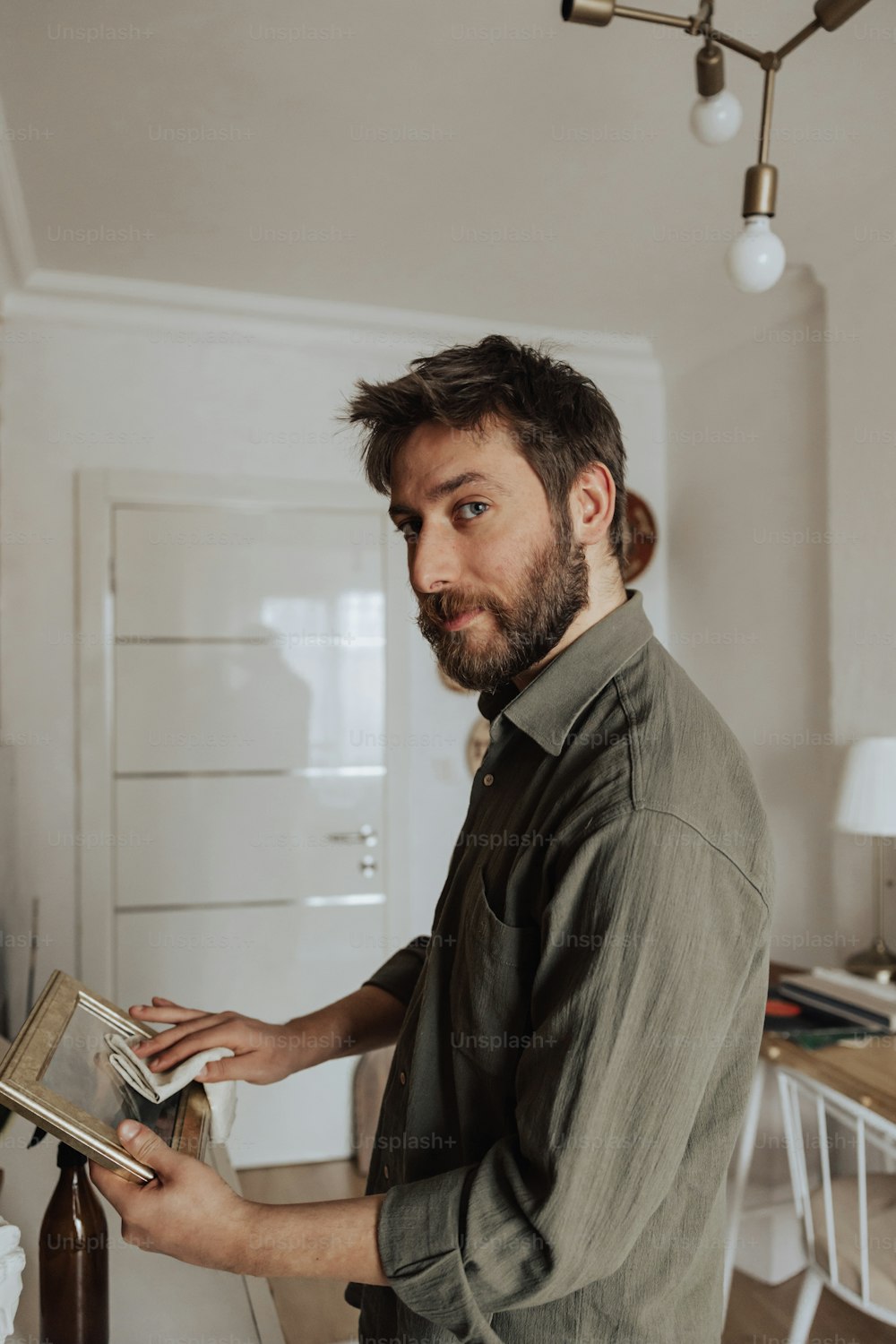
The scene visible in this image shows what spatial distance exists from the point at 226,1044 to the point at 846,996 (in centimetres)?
176

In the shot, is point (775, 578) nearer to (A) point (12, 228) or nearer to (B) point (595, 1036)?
(A) point (12, 228)

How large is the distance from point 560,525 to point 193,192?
81.9 inches

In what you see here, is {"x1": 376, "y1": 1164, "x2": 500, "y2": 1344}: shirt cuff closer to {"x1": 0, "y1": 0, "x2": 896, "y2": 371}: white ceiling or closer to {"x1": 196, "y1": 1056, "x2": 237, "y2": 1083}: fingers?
{"x1": 196, "y1": 1056, "x2": 237, "y2": 1083}: fingers

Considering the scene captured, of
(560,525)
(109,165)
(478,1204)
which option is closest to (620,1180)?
(478,1204)

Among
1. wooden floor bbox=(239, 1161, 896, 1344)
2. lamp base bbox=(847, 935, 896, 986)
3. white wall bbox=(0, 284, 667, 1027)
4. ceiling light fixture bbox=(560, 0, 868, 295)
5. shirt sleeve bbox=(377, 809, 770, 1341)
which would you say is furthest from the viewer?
white wall bbox=(0, 284, 667, 1027)

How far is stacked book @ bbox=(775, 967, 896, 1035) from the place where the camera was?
7.36 ft

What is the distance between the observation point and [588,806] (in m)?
0.82

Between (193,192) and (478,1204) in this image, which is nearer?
(478,1204)

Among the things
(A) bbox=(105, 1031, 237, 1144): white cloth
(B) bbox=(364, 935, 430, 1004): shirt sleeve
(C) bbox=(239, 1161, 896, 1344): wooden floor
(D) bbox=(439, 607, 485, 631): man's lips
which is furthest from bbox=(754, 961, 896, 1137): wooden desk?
(D) bbox=(439, 607, 485, 631): man's lips

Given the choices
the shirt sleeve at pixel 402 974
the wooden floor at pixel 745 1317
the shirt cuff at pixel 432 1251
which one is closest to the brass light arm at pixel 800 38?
the shirt sleeve at pixel 402 974

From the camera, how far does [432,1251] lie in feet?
2.57

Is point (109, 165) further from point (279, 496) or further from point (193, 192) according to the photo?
point (279, 496)

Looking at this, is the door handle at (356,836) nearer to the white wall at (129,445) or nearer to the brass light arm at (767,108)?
the white wall at (129,445)

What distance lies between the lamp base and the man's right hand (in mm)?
1865
